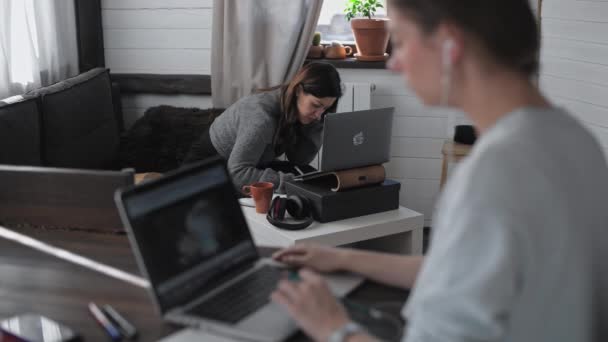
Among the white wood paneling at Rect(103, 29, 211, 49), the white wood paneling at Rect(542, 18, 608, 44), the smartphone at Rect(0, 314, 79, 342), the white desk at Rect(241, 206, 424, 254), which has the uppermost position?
the white wood paneling at Rect(542, 18, 608, 44)

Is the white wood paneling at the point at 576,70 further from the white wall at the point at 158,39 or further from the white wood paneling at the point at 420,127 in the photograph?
the white wall at the point at 158,39

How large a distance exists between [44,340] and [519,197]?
2.59ft

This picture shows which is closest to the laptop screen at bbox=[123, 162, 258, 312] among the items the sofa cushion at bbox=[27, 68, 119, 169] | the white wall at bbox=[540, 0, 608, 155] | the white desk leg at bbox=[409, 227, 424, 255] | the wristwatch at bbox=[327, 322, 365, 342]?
the wristwatch at bbox=[327, 322, 365, 342]

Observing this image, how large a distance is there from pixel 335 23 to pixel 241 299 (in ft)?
9.65

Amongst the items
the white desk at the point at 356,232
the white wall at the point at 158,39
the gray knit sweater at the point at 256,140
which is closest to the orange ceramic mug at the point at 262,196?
the white desk at the point at 356,232

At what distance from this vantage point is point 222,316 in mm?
1247

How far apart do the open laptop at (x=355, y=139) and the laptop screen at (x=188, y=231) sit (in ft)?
2.90

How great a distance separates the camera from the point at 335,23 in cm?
404

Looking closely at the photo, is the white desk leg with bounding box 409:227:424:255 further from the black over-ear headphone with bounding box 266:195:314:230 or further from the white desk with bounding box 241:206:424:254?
the black over-ear headphone with bounding box 266:195:314:230

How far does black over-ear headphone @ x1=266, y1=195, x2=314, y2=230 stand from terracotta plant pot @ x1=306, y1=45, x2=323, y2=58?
173cm

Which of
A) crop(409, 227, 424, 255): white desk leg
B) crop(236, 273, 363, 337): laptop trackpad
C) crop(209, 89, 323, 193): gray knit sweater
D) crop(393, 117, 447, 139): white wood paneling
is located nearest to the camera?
crop(236, 273, 363, 337): laptop trackpad

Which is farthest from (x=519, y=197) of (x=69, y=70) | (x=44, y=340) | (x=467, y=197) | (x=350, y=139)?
(x=69, y=70)

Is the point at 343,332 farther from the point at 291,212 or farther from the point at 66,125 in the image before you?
the point at 66,125

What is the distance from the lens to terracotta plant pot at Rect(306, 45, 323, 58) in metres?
3.89
